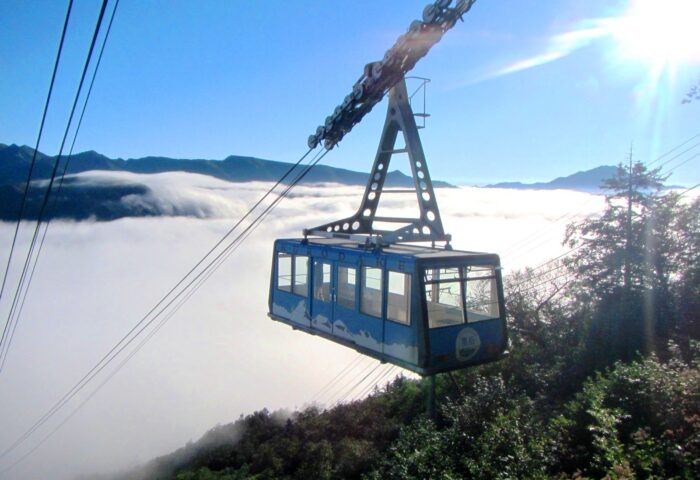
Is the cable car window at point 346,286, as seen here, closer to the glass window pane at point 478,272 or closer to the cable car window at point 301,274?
the cable car window at point 301,274

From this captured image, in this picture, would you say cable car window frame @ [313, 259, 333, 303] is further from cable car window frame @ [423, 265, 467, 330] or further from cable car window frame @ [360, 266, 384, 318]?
cable car window frame @ [423, 265, 467, 330]

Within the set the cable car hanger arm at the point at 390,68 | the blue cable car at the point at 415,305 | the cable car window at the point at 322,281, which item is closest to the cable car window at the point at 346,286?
the blue cable car at the point at 415,305

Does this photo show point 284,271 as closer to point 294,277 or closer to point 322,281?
point 294,277

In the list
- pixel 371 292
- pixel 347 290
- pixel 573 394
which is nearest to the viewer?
pixel 371 292

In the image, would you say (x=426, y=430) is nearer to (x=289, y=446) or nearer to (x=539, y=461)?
(x=539, y=461)

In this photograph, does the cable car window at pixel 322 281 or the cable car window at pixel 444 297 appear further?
the cable car window at pixel 322 281

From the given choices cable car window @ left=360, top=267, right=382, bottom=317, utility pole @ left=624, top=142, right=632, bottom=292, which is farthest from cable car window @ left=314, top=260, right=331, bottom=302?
utility pole @ left=624, top=142, right=632, bottom=292

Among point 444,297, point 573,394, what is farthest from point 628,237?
point 444,297
